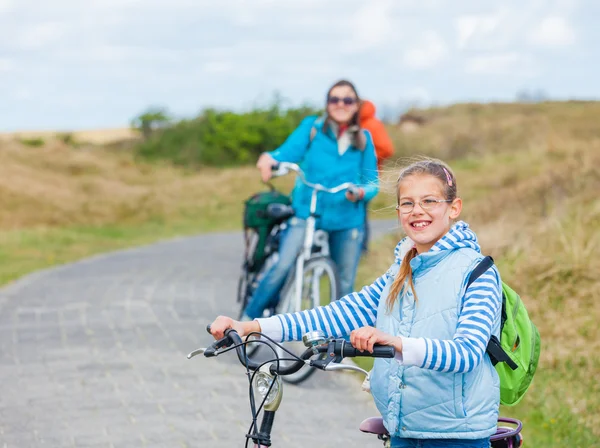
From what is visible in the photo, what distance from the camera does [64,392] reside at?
272 inches

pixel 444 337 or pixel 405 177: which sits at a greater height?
pixel 405 177

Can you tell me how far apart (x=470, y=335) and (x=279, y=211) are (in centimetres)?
446

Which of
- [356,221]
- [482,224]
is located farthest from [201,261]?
[356,221]

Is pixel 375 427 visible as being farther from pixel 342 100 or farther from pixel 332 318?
pixel 342 100

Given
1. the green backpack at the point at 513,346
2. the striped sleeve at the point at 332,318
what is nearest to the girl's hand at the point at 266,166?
the striped sleeve at the point at 332,318

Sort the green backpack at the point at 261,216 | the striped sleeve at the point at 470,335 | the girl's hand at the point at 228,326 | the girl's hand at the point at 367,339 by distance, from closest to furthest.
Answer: the girl's hand at the point at 367,339, the striped sleeve at the point at 470,335, the girl's hand at the point at 228,326, the green backpack at the point at 261,216

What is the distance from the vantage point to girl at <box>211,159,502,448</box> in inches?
127

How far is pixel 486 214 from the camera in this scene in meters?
14.7

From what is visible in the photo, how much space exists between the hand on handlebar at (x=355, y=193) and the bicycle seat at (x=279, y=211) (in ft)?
1.50

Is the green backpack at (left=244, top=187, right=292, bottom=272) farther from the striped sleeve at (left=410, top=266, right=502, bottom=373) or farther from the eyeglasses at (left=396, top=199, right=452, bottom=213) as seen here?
the striped sleeve at (left=410, top=266, right=502, bottom=373)

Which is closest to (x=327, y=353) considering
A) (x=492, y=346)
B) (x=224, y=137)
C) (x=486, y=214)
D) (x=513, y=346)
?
(x=492, y=346)

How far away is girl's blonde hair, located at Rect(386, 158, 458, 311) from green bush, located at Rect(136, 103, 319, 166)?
29.6 metres

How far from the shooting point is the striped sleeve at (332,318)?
11.2 feet

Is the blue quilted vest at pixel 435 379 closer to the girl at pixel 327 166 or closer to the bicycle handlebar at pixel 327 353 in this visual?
the bicycle handlebar at pixel 327 353
